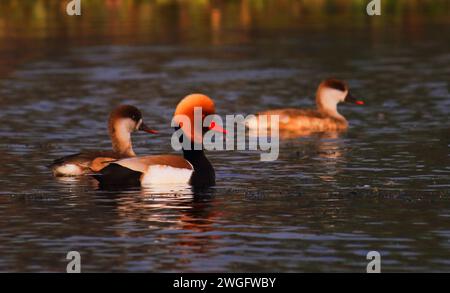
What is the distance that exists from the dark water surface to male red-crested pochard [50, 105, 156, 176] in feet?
0.71

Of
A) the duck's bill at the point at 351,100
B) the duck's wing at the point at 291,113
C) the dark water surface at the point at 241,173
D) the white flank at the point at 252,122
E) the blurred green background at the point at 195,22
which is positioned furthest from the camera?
the blurred green background at the point at 195,22

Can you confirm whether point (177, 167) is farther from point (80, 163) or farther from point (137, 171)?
point (80, 163)

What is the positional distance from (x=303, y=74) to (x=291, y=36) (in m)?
7.83

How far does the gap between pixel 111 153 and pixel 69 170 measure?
2.09 ft

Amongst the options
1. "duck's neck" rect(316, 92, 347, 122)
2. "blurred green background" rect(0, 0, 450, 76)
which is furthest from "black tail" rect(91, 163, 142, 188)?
"blurred green background" rect(0, 0, 450, 76)

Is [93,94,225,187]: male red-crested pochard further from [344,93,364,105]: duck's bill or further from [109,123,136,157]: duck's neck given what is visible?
[344,93,364,105]: duck's bill

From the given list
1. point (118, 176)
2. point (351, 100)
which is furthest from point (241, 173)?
point (351, 100)

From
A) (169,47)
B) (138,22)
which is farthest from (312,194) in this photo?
(138,22)

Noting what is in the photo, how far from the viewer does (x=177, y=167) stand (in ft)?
60.4

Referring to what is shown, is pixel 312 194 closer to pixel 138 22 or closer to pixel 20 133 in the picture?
pixel 20 133

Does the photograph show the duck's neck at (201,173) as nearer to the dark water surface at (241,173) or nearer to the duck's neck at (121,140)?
the dark water surface at (241,173)

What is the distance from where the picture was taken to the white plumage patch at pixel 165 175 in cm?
1822

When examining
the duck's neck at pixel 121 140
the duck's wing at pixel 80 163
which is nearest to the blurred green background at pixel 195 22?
the duck's neck at pixel 121 140

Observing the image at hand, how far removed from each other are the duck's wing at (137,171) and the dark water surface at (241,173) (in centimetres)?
24
